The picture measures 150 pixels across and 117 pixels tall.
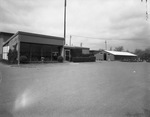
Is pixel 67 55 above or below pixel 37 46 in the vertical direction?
below

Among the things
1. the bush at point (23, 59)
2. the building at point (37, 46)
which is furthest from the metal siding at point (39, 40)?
the bush at point (23, 59)

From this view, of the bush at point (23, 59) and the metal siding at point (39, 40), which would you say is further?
the metal siding at point (39, 40)

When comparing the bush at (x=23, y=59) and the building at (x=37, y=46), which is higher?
the building at (x=37, y=46)

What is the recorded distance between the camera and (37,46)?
20.2m

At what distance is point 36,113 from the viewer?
3.17 meters

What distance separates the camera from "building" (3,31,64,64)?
725 inches

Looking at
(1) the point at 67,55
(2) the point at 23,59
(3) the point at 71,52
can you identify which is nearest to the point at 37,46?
(2) the point at 23,59

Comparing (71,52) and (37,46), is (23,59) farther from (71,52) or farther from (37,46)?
(71,52)

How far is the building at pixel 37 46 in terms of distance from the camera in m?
18.4

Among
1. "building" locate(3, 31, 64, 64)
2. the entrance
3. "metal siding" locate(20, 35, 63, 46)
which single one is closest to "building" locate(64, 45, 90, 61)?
the entrance

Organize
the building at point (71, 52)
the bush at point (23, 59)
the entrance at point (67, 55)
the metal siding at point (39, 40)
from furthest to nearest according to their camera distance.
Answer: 1. the building at point (71, 52)
2. the entrance at point (67, 55)
3. the metal siding at point (39, 40)
4. the bush at point (23, 59)

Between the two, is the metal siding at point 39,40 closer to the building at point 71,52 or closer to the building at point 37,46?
the building at point 37,46

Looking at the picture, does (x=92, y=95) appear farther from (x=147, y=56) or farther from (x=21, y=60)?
(x=147, y=56)

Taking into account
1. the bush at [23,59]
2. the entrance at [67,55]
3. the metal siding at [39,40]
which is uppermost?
the metal siding at [39,40]
